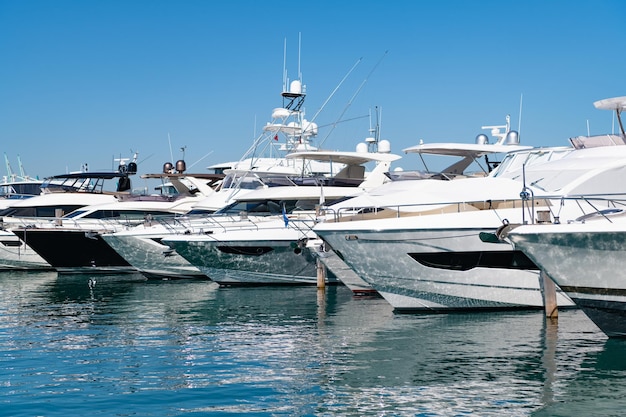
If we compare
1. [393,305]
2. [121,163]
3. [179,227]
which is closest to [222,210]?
[179,227]

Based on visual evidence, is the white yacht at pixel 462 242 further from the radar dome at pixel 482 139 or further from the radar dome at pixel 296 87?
the radar dome at pixel 296 87

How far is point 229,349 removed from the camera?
13750 mm

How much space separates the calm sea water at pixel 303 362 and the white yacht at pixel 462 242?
0.53 metres

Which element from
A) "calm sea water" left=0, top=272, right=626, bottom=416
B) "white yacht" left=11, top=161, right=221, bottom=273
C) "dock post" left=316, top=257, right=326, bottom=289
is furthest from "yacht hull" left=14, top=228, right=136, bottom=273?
"calm sea water" left=0, top=272, right=626, bottom=416

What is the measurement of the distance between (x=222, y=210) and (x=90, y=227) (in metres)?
6.54

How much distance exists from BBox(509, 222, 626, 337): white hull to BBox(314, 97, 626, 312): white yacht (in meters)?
3.07

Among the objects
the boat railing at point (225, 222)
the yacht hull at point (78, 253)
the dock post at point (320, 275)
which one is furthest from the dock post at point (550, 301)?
the yacht hull at point (78, 253)

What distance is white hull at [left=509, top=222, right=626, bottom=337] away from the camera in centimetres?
1204

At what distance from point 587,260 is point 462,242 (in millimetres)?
3910

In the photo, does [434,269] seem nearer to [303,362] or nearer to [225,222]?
[303,362]

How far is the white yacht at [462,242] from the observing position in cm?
1602

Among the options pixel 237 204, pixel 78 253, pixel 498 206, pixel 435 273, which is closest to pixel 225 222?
pixel 237 204

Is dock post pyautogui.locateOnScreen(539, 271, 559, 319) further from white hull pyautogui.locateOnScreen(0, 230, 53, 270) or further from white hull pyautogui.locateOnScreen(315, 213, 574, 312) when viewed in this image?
white hull pyautogui.locateOnScreen(0, 230, 53, 270)

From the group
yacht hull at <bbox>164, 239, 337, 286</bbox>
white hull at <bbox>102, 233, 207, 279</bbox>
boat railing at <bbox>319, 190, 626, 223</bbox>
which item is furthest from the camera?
white hull at <bbox>102, 233, 207, 279</bbox>
